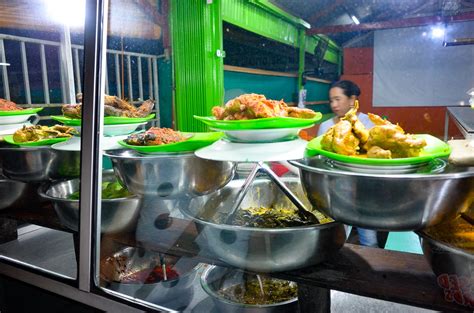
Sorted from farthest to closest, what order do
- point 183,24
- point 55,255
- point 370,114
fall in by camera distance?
1. point 55,255
2. point 183,24
3. point 370,114

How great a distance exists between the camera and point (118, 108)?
1.49 m

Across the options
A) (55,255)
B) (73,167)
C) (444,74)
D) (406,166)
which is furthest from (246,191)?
(55,255)

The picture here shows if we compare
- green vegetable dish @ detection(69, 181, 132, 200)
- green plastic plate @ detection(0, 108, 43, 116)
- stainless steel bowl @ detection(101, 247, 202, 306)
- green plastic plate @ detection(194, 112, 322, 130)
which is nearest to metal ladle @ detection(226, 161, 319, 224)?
green plastic plate @ detection(194, 112, 322, 130)

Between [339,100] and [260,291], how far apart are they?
868mm

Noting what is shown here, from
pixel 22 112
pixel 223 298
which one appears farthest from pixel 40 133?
pixel 223 298

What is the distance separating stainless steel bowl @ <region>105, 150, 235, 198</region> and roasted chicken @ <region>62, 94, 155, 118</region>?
0.23 m

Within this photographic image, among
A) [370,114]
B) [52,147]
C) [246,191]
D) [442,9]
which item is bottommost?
[246,191]

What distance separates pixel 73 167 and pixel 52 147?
124mm

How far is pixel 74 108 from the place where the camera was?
1621 millimetres

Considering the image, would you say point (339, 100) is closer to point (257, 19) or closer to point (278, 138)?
point (278, 138)

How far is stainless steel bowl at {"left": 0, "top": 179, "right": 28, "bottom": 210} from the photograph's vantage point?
76.7 inches

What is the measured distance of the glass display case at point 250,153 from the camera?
3.03 feet

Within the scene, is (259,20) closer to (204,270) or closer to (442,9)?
(442,9)

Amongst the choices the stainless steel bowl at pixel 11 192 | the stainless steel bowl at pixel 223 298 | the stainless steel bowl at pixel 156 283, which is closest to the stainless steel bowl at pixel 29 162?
the stainless steel bowl at pixel 11 192
